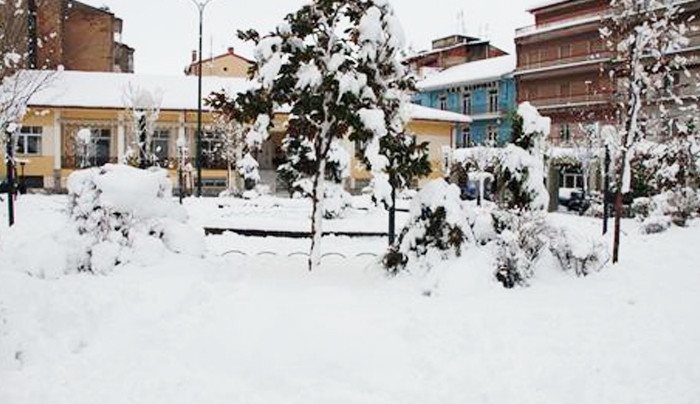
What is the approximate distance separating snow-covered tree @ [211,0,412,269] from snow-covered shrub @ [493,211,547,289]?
231 cm

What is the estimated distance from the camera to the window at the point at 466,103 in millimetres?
51938

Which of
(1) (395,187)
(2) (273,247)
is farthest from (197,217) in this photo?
(1) (395,187)

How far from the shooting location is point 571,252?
10.2 m

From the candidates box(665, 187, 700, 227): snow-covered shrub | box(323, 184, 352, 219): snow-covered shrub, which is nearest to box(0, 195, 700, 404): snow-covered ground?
box(665, 187, 700, 227): snow-covered shrub

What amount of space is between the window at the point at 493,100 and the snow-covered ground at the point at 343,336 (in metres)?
40.4

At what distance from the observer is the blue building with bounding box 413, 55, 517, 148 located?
49031 millimetres

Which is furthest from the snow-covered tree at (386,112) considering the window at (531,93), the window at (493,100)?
the window at (493,100)

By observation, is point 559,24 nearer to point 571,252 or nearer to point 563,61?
point 563,61

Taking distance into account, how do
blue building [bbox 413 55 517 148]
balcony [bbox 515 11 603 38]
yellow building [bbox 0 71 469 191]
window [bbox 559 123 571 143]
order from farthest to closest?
blue building [bbox 413 55 517 148]
window [bbox 559 123 571 143]
balcony [bbox 515 11 603 38]
yellow building [bbox 0 71 469 191]

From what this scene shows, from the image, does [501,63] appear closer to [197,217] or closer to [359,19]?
[197,217]

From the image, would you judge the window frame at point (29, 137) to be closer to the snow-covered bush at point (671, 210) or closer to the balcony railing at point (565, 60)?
the snow-covered bush at point (671, 210)

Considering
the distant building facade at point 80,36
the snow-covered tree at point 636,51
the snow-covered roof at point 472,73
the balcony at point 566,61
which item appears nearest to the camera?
the snow-covered tree at point 636,51

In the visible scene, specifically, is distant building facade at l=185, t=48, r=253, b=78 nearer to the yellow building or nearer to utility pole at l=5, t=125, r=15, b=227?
the yellow building

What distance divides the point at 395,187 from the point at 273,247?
4675mm
